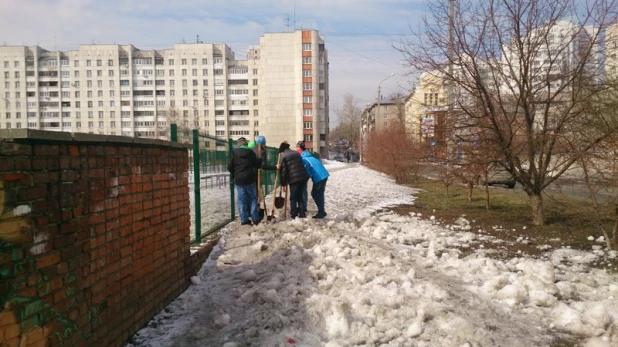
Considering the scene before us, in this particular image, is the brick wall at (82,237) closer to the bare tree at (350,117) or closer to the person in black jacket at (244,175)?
the person in black jacket at (244,175)

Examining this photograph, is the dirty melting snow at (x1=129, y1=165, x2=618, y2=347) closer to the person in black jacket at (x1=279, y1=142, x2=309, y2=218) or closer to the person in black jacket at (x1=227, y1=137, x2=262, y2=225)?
the person in black jacket at (x1=227, y1=137, x2=262, y2=225)

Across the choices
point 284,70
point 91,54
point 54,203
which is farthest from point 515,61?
point 91,54

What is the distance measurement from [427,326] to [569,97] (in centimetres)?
695

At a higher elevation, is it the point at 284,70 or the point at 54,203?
the point at 284,70

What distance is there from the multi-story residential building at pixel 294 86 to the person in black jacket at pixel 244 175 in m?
65.1

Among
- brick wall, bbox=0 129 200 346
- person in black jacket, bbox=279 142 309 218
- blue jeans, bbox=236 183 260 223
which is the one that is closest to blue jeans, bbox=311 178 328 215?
person in black jacket, bbox=279 142 309 218

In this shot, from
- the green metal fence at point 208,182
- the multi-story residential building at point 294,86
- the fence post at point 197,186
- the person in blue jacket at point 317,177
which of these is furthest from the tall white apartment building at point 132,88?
the fence post at point 197,186

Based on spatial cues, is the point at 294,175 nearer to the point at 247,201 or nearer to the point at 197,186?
the point at 247,201

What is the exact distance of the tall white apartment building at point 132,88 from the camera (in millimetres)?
83125

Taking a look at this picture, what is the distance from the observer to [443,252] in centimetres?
746

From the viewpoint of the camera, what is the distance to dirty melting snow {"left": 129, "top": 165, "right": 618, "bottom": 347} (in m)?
4.02

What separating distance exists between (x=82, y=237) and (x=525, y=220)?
10.1 m

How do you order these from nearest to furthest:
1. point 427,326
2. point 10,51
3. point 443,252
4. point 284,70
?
point 427,326 → point 443,252 → point 284,70 → point 10,51

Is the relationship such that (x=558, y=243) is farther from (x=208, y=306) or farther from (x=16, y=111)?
(x=16, y=111)
